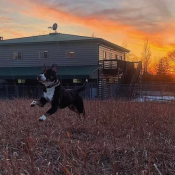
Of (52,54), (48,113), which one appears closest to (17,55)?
(52,54)

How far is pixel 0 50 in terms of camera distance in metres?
30.6

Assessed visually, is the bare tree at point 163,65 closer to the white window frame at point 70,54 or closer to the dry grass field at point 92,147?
the white window frame at point 70,54

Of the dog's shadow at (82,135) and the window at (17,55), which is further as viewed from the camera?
the window at (17,55)

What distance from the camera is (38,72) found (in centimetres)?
2692

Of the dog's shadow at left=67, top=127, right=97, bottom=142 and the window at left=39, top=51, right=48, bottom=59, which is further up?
the window at left=39, top=51, right=48, bottom=59

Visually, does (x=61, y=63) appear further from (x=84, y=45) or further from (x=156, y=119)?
(x=156, y=119)

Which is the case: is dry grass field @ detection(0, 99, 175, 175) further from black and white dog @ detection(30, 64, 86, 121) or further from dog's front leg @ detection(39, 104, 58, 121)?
black and white dog @ detection(30, 64, 86, 121)

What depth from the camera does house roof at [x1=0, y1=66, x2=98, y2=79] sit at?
24.8 meters

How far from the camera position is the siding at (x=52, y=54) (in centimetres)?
2725

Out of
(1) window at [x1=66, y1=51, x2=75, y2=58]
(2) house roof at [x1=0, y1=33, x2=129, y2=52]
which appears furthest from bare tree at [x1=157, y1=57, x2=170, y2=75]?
(1) window at [x1=66, y1=51, x2=75, y2=58]

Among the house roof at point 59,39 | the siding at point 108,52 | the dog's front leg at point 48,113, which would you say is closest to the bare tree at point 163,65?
the siding at point 108,52

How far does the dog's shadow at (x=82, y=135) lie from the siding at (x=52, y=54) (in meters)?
21.6

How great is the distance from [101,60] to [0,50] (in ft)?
38.3

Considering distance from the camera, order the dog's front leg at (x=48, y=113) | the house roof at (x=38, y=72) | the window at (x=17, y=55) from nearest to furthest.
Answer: the dog's front leg at (x=48, y=113), the house roof at (x=38, y=72), the window at (x=17, y=55)
